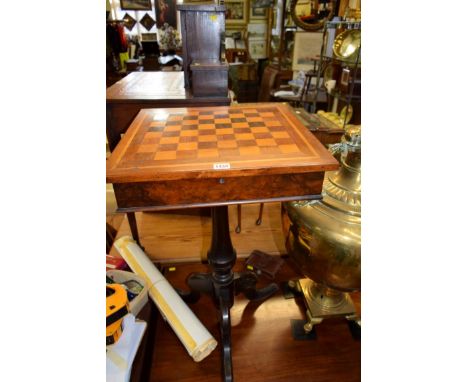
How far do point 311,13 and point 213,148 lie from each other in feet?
11.3

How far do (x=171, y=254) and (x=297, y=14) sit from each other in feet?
10.4

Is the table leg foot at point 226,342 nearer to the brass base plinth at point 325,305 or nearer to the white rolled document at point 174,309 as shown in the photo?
the white rolled document at point 174,309

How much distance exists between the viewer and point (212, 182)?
61 cm

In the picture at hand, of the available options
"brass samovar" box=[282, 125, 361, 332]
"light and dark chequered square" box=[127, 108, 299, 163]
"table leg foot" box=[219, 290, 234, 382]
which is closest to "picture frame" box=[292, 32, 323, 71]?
"brass samovar" box=[282, 125, 361, 332]

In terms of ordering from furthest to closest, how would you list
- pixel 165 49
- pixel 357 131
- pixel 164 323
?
1. pixel 165 49
2. pixel 164 323
3. pixel 357 131

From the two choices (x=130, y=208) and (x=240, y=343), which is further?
(x=240, y=343)

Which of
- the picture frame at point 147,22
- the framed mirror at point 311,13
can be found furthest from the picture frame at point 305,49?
the picture frame at point 147,22

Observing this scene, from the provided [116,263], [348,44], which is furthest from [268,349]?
[348,44]

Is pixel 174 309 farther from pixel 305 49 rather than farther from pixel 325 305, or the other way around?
pixel 305 49

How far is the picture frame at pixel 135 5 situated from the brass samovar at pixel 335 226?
4712mm

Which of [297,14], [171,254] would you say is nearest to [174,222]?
[171,254]

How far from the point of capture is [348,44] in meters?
1.56
